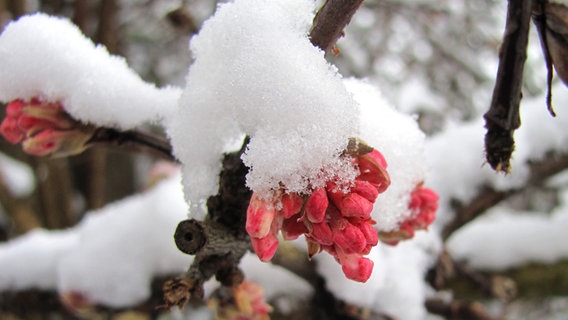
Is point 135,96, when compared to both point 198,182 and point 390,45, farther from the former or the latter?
→ point 390,45

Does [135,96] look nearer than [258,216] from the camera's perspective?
No

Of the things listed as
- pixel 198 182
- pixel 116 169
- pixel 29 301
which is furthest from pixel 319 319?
pixel 116 169

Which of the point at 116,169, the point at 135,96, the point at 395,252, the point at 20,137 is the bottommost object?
the point at 20,137

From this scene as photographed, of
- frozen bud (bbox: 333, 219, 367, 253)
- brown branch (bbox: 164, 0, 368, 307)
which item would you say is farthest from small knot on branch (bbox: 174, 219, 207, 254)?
frozen bud (bbox: 333, 219, 367, 253)

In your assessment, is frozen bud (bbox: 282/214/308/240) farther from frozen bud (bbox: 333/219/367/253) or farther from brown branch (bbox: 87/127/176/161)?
brown branch (bbox: 87/127/176/161)

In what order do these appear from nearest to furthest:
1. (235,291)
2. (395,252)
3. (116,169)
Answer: (235,291), (395,252), (116,169)

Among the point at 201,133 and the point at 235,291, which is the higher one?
the point at 201,133
